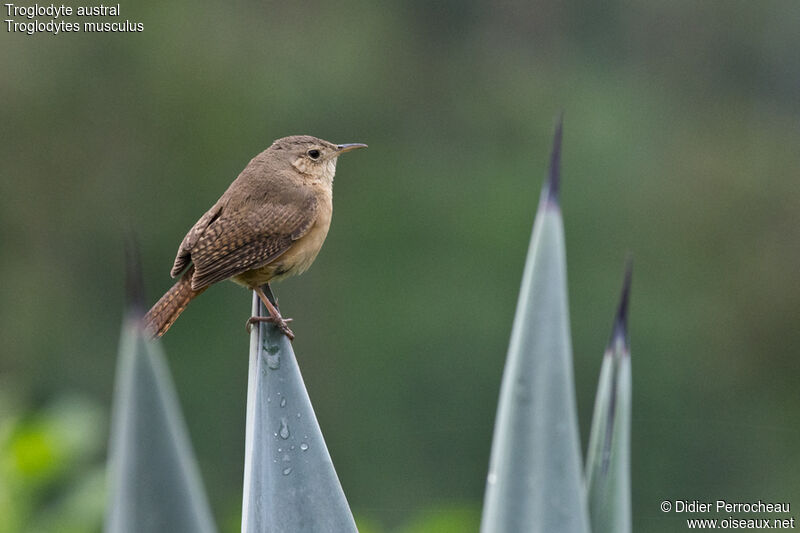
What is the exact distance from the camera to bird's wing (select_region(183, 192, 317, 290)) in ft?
7.78

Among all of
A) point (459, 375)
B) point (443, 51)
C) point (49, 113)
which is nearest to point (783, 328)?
point (459, 375)

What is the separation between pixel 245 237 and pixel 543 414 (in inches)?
44.9

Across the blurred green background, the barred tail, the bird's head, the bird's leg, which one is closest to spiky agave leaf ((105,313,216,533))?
the bird's leg

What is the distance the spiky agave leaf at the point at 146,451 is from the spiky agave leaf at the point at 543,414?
56 centimetres

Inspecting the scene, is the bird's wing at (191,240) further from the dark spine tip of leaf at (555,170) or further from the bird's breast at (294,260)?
the dark spine tip of leaf at (555,170)

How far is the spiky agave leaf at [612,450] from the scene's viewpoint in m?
1.65

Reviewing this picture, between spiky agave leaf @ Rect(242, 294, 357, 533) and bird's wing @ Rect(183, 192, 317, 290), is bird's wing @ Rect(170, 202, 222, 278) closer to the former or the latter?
bird's wing @ Rect(183, 192, 317, 290)

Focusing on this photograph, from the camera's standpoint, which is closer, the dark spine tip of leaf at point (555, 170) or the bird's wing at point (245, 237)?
the dark spine tip of leaf at point (555, 170)

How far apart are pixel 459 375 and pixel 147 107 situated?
157 inches

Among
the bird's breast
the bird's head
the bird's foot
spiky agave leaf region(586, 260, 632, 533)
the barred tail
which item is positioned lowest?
spiky agave leaf region(586, 260, 632, 533)

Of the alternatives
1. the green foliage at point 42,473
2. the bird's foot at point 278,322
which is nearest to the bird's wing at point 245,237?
the bird's foot at point 278,322

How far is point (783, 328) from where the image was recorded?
1137cm

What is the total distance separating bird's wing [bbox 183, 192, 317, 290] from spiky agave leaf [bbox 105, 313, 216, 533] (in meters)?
1.20

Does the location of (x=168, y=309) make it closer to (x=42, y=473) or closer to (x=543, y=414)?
(x=543, y=414)
